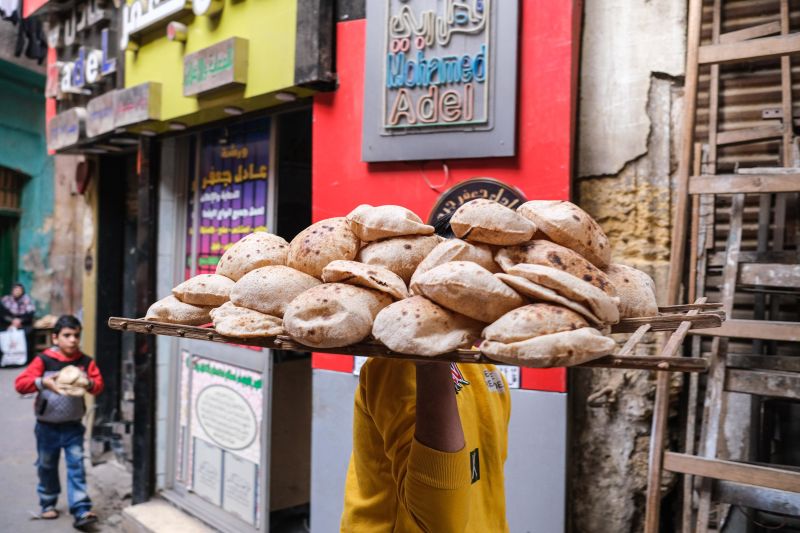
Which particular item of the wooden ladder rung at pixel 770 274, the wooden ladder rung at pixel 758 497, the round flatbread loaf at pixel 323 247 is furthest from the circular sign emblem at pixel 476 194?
the round flatbread loaf at pixel 323 247

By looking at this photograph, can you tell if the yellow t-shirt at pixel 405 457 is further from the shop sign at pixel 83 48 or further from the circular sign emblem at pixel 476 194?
the shop sign at pixel 83 48

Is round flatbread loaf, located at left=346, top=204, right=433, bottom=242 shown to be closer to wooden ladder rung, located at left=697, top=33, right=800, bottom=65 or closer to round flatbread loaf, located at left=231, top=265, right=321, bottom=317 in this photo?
round flatbread loaf, located at left=231, top=265, right=321, bottom=317

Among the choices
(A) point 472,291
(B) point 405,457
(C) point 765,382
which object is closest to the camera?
(A) point 472,291

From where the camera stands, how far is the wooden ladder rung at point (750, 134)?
9.59 ft

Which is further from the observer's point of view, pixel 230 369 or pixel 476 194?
pixel 230 369

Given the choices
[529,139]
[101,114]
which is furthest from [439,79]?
[101,114]

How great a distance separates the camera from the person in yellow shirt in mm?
1759

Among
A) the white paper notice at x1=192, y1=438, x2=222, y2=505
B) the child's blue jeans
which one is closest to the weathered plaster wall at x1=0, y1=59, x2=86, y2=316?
the child's blue jeans

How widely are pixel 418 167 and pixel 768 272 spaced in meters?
1.89

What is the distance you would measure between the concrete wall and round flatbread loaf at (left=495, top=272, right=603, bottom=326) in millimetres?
2101

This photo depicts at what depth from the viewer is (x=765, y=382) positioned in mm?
2594

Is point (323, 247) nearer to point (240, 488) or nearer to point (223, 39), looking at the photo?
point (223, 39)

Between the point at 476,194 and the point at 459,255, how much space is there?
6.89 ft

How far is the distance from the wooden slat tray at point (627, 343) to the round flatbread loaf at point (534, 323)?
61 millimetres
